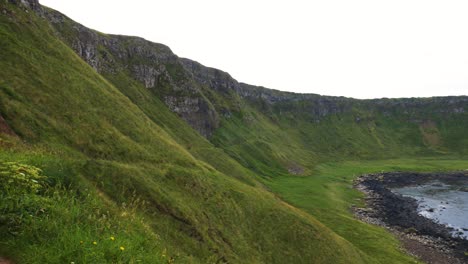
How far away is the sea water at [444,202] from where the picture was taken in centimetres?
9469

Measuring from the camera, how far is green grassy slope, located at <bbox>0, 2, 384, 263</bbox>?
10.8 meters

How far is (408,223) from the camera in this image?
92.5 metres

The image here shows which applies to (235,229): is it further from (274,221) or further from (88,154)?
(88,154)

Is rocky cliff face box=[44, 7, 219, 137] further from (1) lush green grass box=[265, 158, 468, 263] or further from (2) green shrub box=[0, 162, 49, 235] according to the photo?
(2) green shrub box=[0, 162, 49, 235]

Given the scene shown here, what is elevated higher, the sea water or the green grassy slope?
the green grassy slope

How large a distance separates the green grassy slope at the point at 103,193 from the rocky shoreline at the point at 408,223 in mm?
27861

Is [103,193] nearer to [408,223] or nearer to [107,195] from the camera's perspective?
[107,195]

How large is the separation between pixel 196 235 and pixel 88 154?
16.7 m

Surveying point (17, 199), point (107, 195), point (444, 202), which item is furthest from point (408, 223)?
point (17, 199)

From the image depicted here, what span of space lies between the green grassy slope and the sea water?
59.2 meters

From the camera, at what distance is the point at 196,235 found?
28.5 meters

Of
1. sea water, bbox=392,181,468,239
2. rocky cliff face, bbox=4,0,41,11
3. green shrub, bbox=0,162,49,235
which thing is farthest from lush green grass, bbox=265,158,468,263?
rocky cliff face, bbox=4,0,41,11

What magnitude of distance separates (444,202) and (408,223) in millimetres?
38160

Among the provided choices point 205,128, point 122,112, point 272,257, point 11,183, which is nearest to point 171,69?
point 205,128
